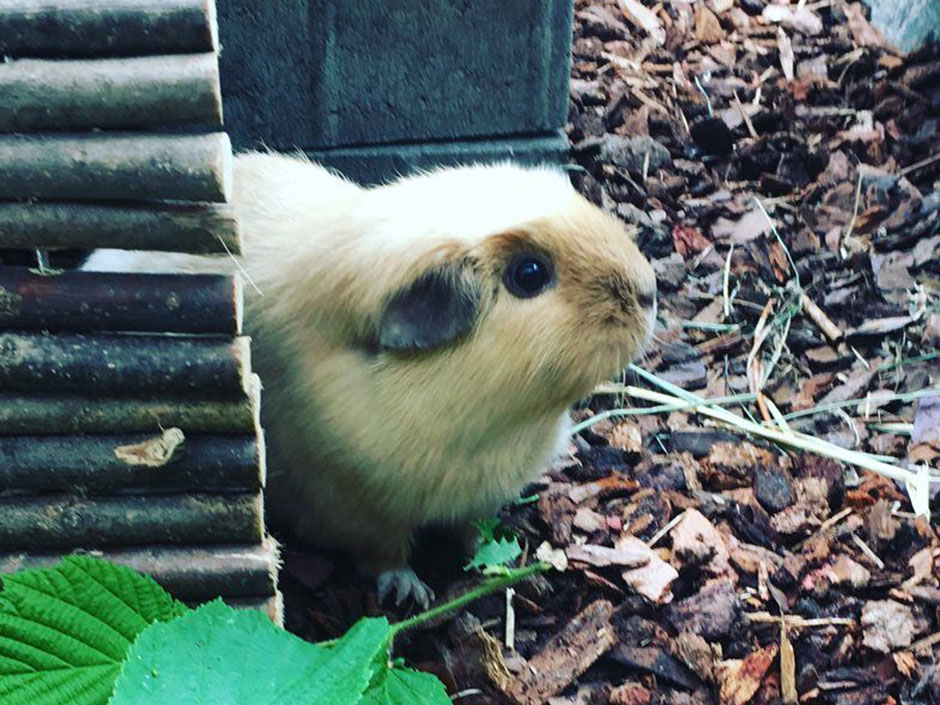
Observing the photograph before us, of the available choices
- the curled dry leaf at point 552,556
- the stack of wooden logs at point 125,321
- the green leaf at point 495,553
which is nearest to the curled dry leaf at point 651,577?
the curled dry leaf at point 552,556

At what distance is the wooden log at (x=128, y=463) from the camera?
2254 mm

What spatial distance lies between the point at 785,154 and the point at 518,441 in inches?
92.9

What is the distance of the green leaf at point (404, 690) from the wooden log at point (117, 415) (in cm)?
60

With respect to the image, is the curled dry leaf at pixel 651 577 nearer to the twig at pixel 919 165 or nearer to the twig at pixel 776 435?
the twig at pixel 776 435

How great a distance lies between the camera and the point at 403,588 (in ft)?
10.1

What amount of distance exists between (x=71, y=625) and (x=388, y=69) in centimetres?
223

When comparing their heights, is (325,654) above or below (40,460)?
below

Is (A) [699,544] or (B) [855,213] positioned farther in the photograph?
(B) [855,213]

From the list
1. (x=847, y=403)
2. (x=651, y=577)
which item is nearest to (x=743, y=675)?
(x=651, y=577)

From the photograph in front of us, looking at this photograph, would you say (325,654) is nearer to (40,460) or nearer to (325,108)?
(40,460)

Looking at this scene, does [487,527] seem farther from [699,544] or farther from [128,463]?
[128,463]

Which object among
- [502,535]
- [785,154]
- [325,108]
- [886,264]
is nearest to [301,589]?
[502,535]

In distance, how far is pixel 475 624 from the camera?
2951 mm

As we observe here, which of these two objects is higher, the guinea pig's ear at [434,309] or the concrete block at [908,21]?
the concrete block at [908,21]
